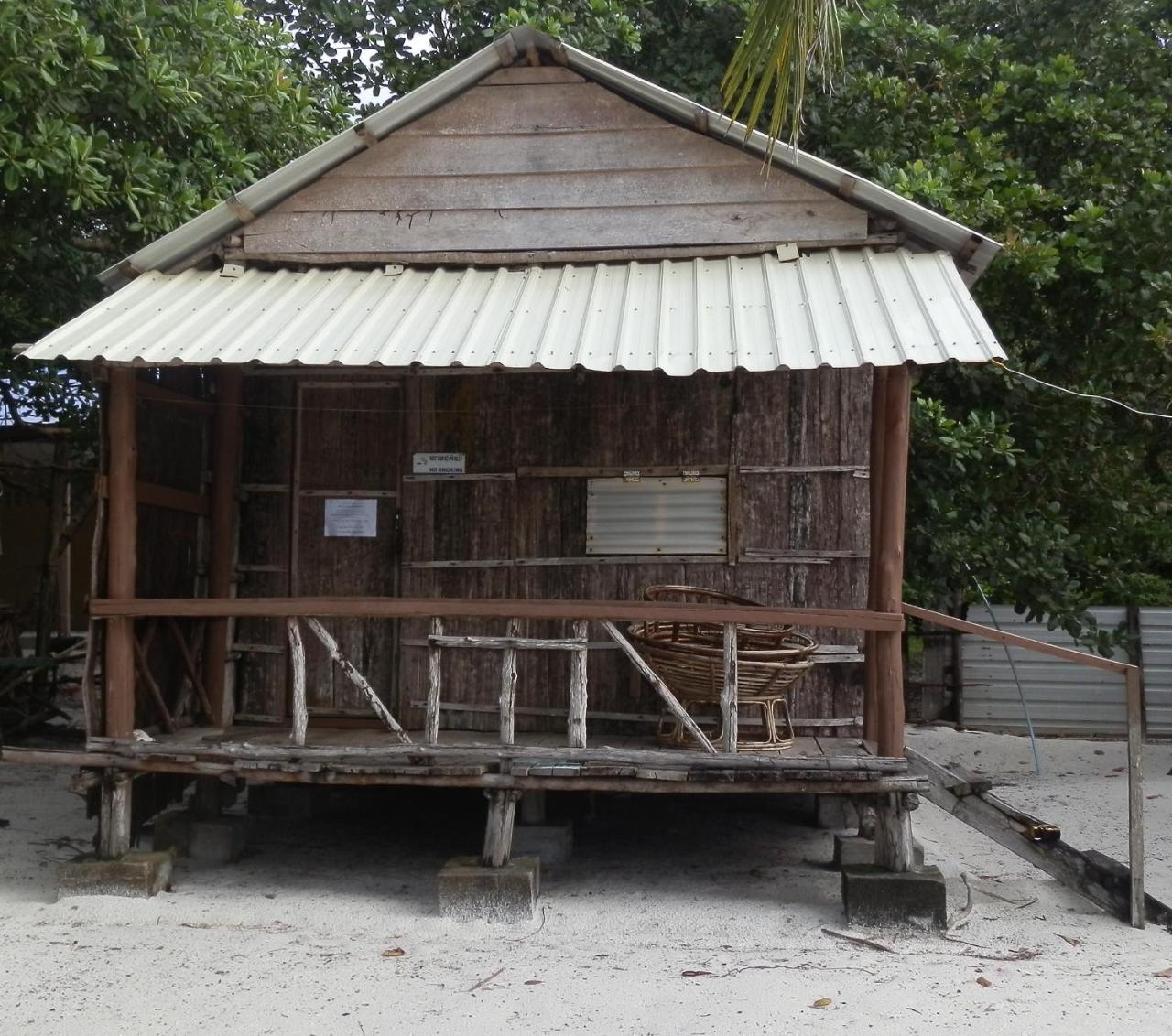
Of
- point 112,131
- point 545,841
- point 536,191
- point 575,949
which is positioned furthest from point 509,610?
point 112,131

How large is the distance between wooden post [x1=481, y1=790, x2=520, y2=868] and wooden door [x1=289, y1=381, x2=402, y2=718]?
5.03 feet

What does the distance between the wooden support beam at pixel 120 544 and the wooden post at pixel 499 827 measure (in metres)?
→ 2.08

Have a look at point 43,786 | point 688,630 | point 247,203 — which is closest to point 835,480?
point 688,630

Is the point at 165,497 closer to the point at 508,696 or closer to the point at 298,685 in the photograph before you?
the point at 298,685

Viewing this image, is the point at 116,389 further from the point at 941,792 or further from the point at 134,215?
the point at 941,792

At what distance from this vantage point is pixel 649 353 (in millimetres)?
5992

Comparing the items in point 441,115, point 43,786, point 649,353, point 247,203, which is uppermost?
point 441,115

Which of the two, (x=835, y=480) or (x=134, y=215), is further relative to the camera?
(x=134, y=215)

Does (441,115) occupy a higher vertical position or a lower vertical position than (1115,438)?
higher

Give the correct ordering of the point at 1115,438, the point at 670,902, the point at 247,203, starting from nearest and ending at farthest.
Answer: the point at 670,902, the point at 247,203, the point at 1115,438

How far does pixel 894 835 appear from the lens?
626 centimetres

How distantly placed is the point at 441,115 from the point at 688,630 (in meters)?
3.69

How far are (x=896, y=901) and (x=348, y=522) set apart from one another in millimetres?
4059

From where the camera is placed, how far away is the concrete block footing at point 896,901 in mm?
6090
